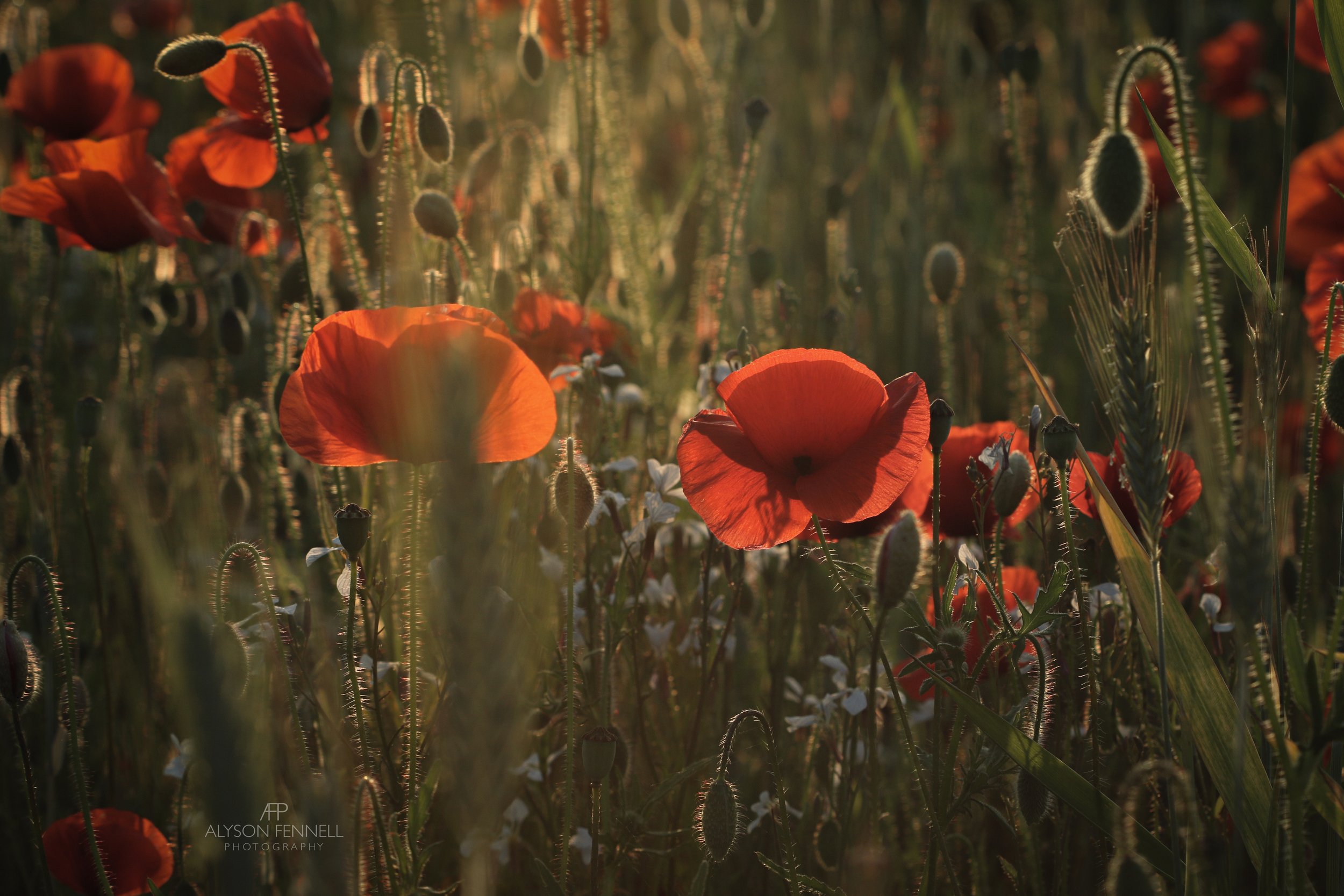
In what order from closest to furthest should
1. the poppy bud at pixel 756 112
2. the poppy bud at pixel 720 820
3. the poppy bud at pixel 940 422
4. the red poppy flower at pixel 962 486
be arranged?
the poppy bud at pixel 720 820 → the poppy bud at pixel 940 422 → the red poppy flower at pixel 962 486 → the poppy bud at pixel 756 112

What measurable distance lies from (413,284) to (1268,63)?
206 inches

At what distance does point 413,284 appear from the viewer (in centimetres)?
108

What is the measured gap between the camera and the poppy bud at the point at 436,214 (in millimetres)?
1557

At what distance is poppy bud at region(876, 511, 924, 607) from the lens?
3.15ft

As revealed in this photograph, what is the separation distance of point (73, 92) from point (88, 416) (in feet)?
4.04

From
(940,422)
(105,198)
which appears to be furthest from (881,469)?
(105,198)

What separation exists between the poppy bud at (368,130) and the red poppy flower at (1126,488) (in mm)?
1221

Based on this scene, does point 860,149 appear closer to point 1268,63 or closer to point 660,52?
point 660,52

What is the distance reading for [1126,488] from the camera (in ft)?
4.50

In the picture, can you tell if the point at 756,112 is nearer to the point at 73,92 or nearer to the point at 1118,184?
the point at 1118,184

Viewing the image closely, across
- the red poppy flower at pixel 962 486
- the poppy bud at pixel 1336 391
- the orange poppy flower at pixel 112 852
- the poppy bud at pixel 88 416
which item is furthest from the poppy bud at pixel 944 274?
the orange poppy flower at pixel 112 852

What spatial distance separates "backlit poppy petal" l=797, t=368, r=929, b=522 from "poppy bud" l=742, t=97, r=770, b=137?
0.98 m

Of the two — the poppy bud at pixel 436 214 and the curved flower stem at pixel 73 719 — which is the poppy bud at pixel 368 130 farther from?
the curved flower stem at pixel 73 719

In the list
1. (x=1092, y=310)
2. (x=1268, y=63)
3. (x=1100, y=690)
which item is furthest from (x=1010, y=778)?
(x=1268, y=63)
